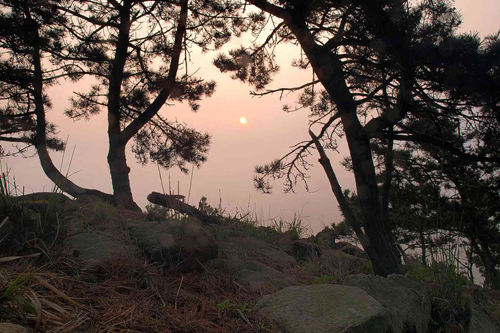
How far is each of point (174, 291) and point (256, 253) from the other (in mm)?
1780

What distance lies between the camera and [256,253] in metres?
4.01

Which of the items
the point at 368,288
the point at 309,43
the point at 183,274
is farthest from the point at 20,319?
the point at 309,43

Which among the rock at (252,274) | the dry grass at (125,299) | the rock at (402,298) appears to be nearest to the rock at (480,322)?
the rock at (402,298)

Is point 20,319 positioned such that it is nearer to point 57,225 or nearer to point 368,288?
point 57,225

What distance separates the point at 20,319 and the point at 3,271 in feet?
1.49

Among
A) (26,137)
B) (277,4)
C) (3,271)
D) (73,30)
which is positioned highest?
(73,30)

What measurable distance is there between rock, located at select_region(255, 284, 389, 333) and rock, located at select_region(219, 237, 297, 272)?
123cm

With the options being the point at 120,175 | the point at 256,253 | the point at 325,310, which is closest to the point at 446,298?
the point at 325,310

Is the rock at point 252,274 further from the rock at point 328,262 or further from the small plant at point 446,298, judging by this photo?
the small plant at point 446,298

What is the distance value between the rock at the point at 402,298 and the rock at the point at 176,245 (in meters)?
1.09

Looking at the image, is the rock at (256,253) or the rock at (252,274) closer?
the rock at (252,274)

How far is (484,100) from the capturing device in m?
4.09

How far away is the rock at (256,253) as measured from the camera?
12.0 feet

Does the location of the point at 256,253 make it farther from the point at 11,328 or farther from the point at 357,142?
the point at 11,328
